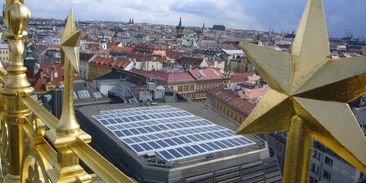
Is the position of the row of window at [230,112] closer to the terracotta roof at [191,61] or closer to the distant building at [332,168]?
the distant building at [332,168]

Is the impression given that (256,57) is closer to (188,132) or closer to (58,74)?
(188,132)

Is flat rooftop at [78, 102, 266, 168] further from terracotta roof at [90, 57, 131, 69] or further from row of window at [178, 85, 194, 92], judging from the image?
terracotta roof at [90, 57, 131, 69]

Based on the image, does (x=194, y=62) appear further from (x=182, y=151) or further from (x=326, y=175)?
(x=182, y=151)

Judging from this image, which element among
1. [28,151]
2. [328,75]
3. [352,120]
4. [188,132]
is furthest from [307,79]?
[188,132]

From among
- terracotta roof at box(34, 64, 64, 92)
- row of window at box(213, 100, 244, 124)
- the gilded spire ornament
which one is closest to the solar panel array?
row of window at box(213, 100, 244, 124)

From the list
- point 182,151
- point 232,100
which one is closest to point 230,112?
point 232,100

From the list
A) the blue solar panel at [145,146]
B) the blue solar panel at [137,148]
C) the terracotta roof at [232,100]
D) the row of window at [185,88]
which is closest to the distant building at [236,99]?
the terracotta roof at [232,100]
